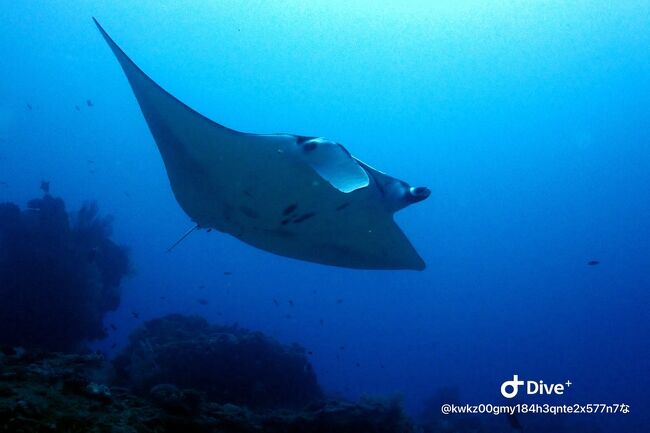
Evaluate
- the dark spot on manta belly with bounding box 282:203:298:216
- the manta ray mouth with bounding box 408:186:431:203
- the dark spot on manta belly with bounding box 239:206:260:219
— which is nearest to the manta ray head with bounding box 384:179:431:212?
the manta ray mouth with bounding box 408:186:431:203

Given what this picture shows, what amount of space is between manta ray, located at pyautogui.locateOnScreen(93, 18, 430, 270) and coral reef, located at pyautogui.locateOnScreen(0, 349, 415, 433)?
73.4 inches

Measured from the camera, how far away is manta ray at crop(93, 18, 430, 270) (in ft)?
12.7

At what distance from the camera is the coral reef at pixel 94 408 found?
7.57ft

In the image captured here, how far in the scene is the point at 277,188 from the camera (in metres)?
4.14

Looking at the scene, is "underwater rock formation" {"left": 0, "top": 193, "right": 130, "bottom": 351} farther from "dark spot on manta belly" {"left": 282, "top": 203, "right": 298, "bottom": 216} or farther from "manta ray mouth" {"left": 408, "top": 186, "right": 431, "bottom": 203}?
"manta ray mouth" {"left": 408, "top": 186, "right": 431, "bottom": 203}

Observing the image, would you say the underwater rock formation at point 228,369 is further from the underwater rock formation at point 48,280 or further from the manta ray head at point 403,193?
the manta ray head at point 403,193

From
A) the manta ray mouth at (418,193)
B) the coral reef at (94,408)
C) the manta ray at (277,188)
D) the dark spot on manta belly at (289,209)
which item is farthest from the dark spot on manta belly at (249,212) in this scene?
the coral reef at (94,408)

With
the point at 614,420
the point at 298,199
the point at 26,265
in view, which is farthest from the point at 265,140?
the point at 614,420

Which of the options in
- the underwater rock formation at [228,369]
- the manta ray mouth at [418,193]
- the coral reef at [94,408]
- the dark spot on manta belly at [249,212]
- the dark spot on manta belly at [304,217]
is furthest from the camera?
the underwater rock formation at [228,369]

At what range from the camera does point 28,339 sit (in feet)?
27.3

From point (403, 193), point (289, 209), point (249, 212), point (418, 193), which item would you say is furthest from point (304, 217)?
point (418, 193)

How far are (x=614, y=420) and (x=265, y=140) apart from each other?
40154 millimetres

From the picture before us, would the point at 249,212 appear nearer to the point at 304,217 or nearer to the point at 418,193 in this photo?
the point at 304,217

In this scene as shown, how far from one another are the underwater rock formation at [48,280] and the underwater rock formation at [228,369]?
1414 millimetres
